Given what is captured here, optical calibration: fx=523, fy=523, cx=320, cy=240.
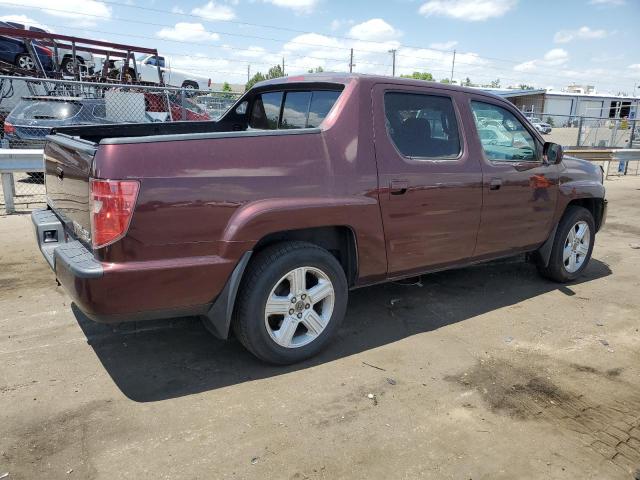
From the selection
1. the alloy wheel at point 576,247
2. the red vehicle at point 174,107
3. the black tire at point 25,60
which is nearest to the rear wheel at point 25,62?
the black tire at point 25,60

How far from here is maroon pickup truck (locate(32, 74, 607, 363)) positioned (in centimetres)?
281

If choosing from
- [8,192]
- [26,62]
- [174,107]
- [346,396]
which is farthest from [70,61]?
[346,396]

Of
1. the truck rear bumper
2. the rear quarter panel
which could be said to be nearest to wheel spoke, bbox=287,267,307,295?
the rear quarter panel

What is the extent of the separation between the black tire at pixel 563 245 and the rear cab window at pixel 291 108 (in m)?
2.86

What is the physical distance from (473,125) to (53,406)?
11.8ft

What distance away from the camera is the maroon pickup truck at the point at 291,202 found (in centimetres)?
281

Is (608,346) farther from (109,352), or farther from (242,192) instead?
(109,352)

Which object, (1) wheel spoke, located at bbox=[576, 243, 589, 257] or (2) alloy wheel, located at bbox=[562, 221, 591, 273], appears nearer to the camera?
(2) alloy wheel, located at bbox=[562, 221, 591, 273]

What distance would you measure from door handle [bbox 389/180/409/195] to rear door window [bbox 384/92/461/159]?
22 centimetres

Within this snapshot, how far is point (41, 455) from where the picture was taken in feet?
8.32

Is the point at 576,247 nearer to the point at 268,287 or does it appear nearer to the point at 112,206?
the point at 268,287

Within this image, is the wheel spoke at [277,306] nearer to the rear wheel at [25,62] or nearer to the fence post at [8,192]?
the fence post at [8,192]

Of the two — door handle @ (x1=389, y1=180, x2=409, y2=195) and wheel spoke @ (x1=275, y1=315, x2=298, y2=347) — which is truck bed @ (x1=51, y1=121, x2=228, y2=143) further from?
wheel spoke @ (x1=275, y1=315, x2=298, y2=347)

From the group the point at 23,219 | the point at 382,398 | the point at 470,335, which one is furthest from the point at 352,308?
the point at 23,219
